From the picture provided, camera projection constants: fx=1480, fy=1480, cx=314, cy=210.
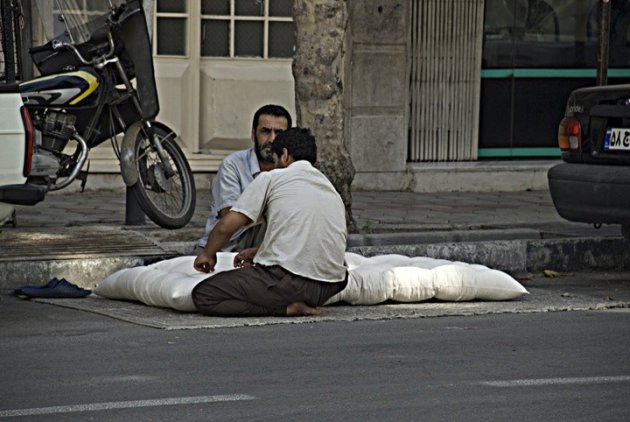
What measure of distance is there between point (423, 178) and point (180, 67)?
272 cm

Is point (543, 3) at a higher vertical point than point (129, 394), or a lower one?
higher

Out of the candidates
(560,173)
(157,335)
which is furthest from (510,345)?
(560,173)

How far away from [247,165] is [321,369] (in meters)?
2.78

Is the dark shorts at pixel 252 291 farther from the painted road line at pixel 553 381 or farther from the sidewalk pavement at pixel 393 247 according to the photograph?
the painted road line at pixel 553 381

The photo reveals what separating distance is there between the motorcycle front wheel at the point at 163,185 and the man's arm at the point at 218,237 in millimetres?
2863

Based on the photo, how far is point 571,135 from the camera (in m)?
10.4

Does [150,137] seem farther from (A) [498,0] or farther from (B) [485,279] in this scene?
(A) [498,0]

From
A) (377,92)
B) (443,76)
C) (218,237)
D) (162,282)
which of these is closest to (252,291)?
(218,237)

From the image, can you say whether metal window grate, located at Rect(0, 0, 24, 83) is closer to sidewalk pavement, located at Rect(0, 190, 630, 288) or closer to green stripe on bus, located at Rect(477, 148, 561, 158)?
sidewalk pavement, located at Rect(0, 190, 630, 288)

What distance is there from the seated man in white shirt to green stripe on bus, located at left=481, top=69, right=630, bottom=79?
7.45 m

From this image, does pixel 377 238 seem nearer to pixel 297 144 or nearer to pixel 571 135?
pixel 571 135

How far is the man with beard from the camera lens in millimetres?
9242

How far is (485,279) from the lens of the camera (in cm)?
916

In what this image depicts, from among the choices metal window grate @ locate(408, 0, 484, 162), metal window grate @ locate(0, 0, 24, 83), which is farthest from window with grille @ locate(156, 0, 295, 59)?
metal window grate @ locate(0, 0, 24, 83)
